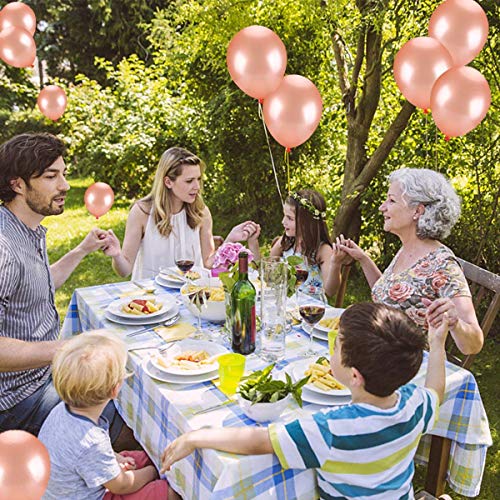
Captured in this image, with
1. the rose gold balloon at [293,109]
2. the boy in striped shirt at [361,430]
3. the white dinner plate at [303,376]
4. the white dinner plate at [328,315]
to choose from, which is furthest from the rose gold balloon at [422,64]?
the boy in striped shirt at [361,430]

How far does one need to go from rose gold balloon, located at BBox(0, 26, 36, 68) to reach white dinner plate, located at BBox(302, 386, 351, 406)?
426 centimetres

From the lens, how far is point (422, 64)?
8.82 feet

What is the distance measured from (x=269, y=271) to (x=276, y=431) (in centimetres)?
76

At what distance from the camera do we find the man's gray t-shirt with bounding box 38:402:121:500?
1514 mm

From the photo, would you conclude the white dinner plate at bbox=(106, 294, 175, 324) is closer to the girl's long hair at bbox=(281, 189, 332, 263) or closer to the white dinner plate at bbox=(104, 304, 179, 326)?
the white dinner plate at bbox=(104, 304, 179, 326)

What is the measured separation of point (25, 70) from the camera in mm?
11430

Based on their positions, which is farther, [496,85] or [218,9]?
[218,9]

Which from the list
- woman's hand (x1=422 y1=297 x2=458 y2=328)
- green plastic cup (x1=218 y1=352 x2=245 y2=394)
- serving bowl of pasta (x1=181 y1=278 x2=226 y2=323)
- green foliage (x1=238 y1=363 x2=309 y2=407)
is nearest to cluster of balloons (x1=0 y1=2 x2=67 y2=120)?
serving bowl of pasta (x1=181 y1=278 x2=226 y2=323)

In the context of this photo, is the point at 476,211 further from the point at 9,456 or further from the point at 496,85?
Result: the point at 9,456

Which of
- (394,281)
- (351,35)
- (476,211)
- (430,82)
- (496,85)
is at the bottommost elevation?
(394,281)

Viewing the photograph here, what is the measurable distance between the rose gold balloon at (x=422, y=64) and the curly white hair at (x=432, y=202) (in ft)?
2.28

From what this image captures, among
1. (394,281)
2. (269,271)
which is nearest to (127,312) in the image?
(269,271)

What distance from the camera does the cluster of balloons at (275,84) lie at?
8.14 feet

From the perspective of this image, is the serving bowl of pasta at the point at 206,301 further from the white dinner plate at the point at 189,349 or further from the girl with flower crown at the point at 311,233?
the girl with flower crown at the point at 311,233
